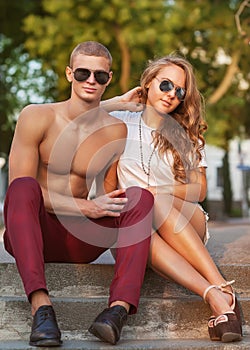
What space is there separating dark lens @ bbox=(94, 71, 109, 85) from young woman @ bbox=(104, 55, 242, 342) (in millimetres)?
398

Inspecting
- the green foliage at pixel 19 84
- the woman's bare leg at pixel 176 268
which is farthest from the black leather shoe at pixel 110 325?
the green foliage at pixel 19 84

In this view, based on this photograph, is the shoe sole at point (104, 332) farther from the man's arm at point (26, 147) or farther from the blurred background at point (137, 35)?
the blurred background at point (137, 35)

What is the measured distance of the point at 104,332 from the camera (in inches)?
135

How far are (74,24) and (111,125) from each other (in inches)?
525

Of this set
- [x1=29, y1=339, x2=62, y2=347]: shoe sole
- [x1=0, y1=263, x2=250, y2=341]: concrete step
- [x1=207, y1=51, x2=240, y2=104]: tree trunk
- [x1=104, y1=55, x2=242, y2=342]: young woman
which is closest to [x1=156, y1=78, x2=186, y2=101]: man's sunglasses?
[x1=104, y1=55, x2=242, y2=342]: young woman

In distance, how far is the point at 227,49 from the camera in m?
18.7

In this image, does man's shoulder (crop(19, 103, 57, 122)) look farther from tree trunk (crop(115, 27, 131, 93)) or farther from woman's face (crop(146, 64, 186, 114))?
tree trunk (crop(115, 27, 131, 93))

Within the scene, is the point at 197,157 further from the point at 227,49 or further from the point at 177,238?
the point at 227,49

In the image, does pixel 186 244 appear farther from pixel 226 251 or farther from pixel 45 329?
pixel 226 251

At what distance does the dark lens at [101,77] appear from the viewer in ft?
12.7

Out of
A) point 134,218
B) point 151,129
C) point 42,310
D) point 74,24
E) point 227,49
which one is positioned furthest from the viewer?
point 227,49

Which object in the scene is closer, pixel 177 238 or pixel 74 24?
pixel 177 238

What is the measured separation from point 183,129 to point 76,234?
0.87 meters

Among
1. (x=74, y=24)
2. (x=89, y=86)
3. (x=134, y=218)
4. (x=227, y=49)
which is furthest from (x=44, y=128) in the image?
(x=227, y=49)
